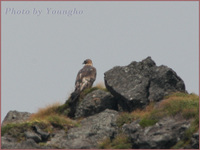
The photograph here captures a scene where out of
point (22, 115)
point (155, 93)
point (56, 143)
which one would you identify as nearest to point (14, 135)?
point (56, 143)

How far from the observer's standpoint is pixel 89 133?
1405 inches

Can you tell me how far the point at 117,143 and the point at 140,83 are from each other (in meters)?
6.79

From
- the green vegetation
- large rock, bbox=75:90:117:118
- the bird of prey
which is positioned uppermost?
the bird of prey

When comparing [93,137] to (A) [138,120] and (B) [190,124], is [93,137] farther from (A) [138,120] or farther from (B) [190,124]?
(B) [190,124]

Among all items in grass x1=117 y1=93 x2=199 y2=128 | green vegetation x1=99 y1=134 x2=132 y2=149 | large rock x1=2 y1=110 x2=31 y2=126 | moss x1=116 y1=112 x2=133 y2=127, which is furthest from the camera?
large rock x1=2 y1=110 x2=31 y2=126

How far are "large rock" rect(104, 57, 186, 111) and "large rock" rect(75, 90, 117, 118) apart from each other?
51 centimetres

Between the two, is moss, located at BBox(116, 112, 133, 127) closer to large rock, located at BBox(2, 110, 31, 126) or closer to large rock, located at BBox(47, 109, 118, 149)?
large rock, located at BBox(47, 109, 118, 149)

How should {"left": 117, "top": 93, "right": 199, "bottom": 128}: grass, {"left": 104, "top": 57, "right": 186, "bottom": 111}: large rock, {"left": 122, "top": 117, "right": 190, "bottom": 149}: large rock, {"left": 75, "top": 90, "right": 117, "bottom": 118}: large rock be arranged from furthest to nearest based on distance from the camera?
{"left": 75, "top": 90, "right": 117, "bottom": 118}: large rock, {"left": 104, "top": 57, "right": 186, "bottom": 111}: large rock, {"left": 117, "top": 93, "right": 199, "bottom": 128}: grass, {"left": 122, "top": 117, "right": 190, "bottom": 149}: large rock

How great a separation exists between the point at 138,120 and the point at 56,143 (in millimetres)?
4164

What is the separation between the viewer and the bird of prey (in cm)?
4219

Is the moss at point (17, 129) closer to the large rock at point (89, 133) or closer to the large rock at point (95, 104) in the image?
the large rock at point (89, 133)

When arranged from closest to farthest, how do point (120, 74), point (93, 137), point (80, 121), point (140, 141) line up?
point (140, 141)
point (93, 137)
point (80, 121)
point (120, 74)

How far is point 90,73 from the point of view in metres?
44.4

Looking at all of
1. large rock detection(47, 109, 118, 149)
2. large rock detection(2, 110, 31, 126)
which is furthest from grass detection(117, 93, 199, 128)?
large rock detection(2, 110, 31, 126)
